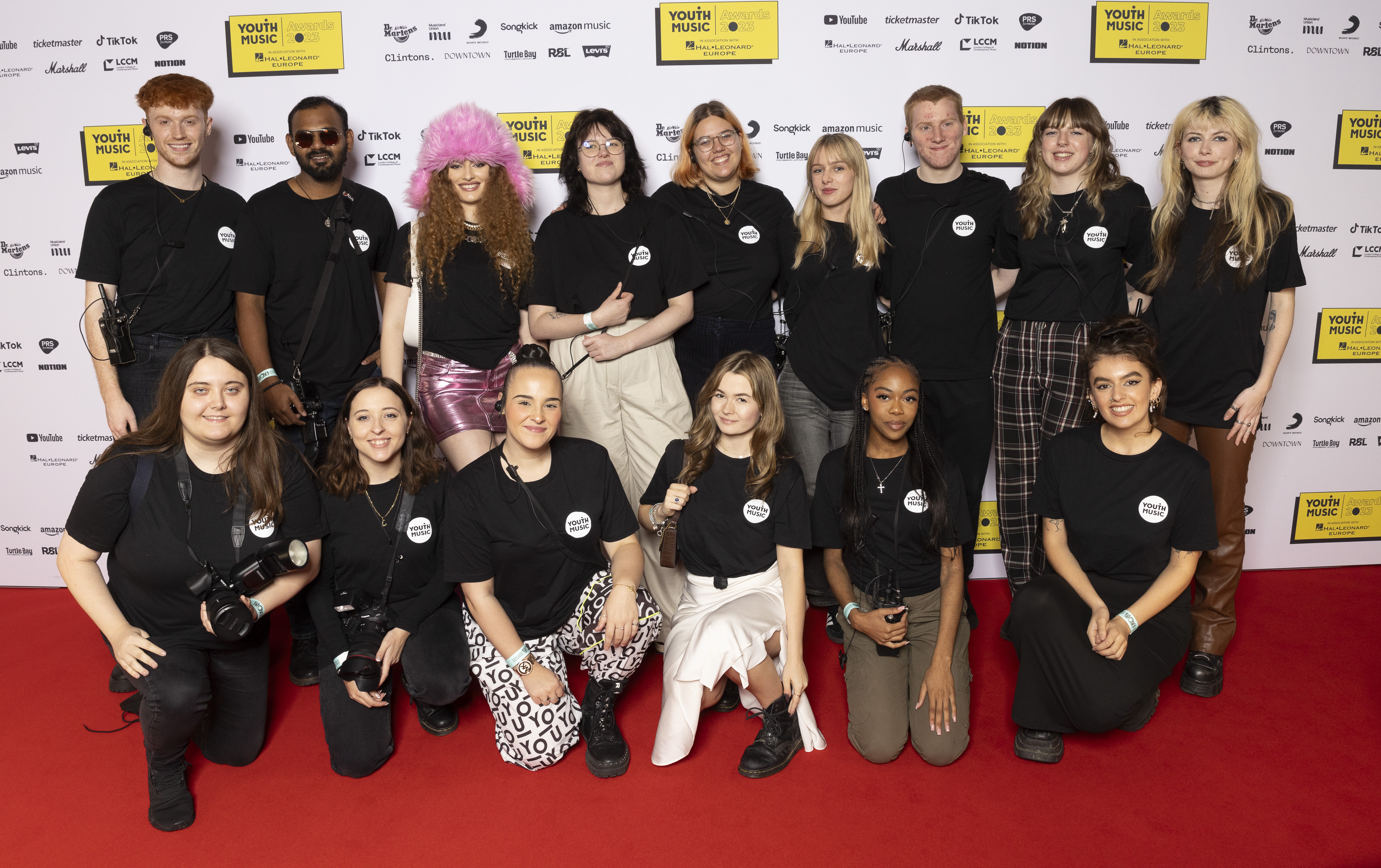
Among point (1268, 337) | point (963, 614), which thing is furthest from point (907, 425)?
point (1268, 337)

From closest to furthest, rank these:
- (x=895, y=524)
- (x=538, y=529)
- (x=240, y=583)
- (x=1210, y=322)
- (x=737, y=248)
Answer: (x=240, y=583) → (x=538, y=529) → (x=895, y=524) → (x=1210, y=322) → (x=737, y=248)

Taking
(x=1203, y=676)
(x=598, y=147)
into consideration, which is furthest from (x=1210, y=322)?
(x=598, y=147)

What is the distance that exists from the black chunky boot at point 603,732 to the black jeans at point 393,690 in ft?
1.33

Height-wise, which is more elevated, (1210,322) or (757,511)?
(1210,322)

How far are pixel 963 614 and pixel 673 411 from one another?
1.27 m

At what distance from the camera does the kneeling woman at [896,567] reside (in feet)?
8.50

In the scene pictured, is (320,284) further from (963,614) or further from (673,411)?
(963,614)

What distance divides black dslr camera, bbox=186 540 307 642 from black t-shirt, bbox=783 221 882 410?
1.88m

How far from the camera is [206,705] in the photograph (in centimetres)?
239

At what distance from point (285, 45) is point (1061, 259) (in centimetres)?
336

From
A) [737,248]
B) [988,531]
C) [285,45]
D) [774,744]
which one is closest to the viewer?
[774,744]

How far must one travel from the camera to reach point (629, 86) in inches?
148

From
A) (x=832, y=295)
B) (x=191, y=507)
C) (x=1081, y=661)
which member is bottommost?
(x=1081, y=661)

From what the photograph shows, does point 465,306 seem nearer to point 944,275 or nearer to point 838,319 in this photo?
point 838,319
